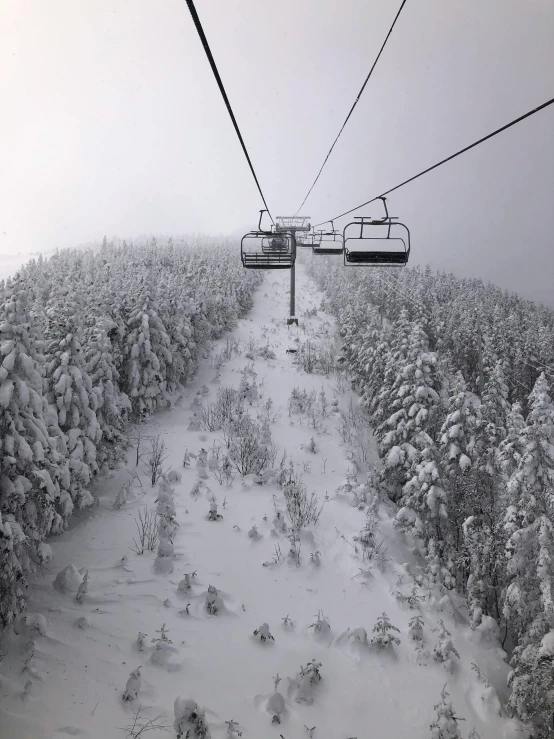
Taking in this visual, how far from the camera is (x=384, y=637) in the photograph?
292 inches

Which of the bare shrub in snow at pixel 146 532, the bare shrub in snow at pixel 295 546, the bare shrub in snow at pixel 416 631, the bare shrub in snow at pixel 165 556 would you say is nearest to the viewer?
the bare shrub in snow at pixel 416 631

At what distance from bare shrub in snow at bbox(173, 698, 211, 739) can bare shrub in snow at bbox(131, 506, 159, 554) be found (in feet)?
14.3

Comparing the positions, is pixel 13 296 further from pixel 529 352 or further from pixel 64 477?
pixel 529 352

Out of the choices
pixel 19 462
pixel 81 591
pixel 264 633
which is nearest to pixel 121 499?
pixel 81 591

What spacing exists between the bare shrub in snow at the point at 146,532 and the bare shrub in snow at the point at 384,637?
5485mm

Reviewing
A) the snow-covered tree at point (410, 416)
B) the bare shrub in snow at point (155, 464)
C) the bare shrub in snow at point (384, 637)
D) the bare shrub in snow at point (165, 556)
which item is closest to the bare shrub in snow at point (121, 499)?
the bare shrub in snow at point (155, 464)

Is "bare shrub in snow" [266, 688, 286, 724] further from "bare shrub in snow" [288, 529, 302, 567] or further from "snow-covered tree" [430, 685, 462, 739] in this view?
"bare shrub in snow" [288, 529, 302, 567]

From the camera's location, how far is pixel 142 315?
18953 mm

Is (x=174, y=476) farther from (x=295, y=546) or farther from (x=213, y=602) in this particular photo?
(x=213, y=602)

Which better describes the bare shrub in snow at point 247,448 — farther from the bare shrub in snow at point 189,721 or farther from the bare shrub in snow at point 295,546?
the bare shrub in snow at point 189,721

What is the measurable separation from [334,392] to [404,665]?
1863 cm

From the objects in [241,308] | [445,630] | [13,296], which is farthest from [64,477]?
[241,308]

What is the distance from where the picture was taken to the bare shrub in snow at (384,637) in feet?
24.3

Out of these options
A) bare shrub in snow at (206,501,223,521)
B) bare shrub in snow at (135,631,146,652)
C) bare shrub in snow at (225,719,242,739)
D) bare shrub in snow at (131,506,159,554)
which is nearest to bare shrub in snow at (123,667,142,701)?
bare shrub in snow at (135,631,146,652)
